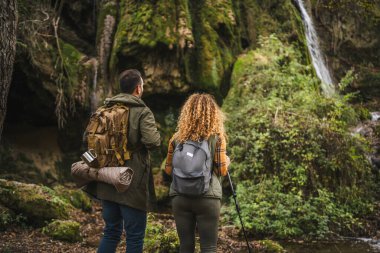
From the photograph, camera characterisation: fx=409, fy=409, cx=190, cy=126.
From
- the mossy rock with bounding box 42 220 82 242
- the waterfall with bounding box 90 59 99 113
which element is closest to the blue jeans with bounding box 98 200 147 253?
the mossy rock with bounding box 42 220 82 242

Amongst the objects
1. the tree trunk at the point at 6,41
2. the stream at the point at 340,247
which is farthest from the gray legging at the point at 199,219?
the stream at the point at 340,247

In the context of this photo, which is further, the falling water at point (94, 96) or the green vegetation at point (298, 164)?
the falling water at point (94, 96)

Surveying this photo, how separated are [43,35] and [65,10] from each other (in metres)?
2.51

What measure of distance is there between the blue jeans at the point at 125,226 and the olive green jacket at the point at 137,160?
8 cm

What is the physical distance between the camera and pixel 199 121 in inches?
149

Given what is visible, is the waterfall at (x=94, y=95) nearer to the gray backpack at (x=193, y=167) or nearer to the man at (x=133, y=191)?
the man at (x=133, y=191)

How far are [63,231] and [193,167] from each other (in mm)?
4229

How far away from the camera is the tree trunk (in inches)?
155

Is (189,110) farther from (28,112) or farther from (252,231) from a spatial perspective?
(28,112)

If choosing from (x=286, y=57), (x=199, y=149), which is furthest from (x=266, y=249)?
(x=286, y=57)

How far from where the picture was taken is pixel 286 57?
11586 mm

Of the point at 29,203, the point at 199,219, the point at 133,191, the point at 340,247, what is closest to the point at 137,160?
the point at 133,191

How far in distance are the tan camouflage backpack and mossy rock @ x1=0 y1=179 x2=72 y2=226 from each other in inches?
163

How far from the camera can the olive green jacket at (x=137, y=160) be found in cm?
381
